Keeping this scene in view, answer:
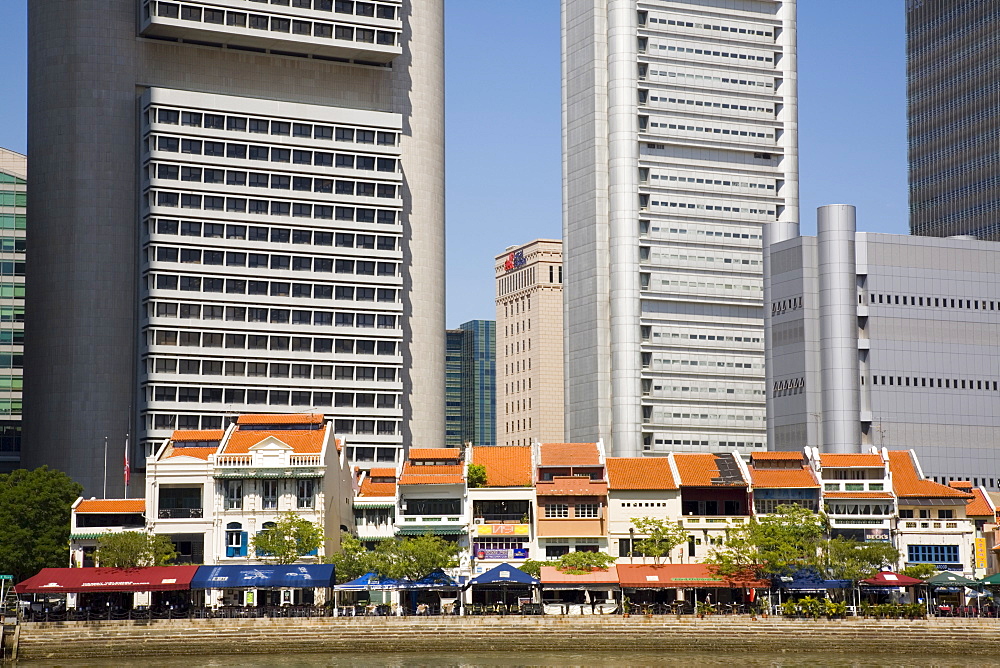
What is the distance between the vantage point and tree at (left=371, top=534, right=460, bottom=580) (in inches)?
5074

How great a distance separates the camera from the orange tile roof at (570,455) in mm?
147750

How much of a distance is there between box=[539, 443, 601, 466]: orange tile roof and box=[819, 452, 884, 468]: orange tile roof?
77.1ft

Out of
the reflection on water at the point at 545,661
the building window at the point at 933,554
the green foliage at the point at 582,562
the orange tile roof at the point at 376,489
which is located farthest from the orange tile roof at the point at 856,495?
the orange tile roof at the point at 376,489

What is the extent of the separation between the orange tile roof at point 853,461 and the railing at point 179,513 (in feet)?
207

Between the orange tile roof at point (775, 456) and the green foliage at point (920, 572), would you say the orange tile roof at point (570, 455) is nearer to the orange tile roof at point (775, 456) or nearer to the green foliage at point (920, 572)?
the orange tile roof at point (775, 456)

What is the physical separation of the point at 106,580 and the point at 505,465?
144 feet

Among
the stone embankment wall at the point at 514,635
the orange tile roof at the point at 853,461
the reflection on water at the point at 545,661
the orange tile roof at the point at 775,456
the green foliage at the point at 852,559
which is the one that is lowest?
the reflection on water at the point at 545,661

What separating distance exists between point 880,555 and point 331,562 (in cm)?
5035

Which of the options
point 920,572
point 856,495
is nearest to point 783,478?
point 856,495

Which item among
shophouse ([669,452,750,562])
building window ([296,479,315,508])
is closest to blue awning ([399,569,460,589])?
building window ([296,479,315,508])

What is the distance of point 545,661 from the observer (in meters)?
111

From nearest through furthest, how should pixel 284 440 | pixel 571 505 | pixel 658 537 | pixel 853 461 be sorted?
pixel 658 537 → pixel 284 440 → pixel 571 505 → pixel 853 461

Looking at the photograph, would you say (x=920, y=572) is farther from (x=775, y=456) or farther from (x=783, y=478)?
(x=775, y=456)

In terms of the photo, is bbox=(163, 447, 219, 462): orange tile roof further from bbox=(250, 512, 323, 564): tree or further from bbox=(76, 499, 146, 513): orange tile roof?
bbox=(250, 512, 323, 564): tree
